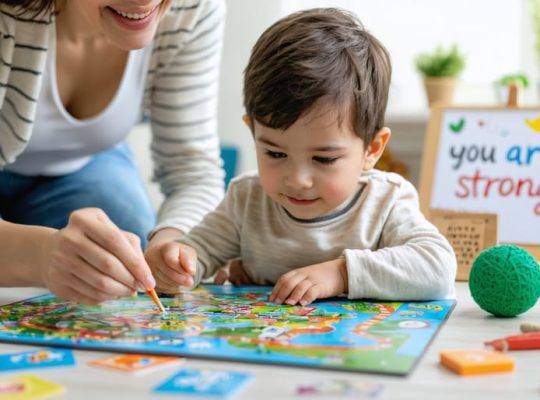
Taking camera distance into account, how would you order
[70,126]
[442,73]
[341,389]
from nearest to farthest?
1. [341,389]
2. [70,126]
3. [442,73]

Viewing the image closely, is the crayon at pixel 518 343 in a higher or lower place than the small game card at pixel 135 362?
lower

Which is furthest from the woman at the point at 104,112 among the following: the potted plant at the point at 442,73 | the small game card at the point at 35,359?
the potted plant at the point at 442,73

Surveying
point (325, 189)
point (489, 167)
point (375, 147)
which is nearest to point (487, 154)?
point (489, 167)

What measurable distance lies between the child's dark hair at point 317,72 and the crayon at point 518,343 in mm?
346

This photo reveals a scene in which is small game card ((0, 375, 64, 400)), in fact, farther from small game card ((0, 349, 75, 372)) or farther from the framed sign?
the framed sign

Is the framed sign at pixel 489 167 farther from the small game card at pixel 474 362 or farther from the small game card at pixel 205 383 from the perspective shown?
the small game card at pixel 205 383

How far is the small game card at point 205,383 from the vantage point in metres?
0.57

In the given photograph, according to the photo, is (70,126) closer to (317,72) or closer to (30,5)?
(30,5)

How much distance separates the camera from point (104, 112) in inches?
51.1

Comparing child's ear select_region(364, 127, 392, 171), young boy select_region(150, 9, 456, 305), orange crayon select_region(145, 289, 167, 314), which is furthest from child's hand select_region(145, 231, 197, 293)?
child's ear select_region(364, 127, 392, 171)

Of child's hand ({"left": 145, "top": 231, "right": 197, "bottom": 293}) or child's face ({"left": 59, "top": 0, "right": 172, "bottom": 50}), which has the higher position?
child's face ({"left": 59, "top": 0, "right": 172, "bottom": 50})

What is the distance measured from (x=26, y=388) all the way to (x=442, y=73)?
1.89 meters

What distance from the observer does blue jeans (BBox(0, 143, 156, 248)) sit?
140cm

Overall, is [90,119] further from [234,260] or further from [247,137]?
[247,137]
